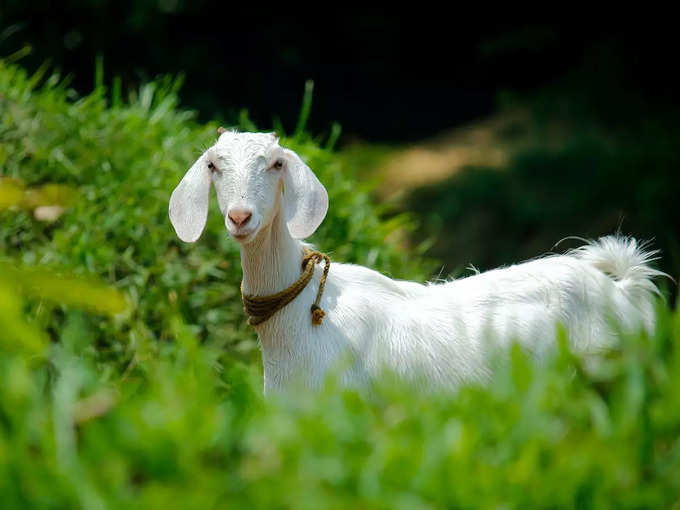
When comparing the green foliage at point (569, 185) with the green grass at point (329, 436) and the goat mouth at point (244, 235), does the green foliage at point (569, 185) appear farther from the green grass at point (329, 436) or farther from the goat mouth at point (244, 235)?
the green grass at point (329, 436)

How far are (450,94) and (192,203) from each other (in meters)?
9.95

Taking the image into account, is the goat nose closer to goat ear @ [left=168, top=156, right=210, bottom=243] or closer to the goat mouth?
the goat mouth

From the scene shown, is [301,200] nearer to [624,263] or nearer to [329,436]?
[624,263]

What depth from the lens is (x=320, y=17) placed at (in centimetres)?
1145

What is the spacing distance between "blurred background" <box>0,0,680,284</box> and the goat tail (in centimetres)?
483

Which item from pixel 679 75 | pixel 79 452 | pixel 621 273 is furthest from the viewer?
pixel 679 75

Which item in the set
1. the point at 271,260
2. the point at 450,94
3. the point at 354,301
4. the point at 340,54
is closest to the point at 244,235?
the point at 271,260

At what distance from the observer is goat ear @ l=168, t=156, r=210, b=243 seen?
2.98 m

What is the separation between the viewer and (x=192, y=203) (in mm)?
3010

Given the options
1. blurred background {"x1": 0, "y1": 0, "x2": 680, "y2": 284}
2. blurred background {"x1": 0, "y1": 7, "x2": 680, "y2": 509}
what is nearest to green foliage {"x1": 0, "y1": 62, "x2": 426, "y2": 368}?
blurred background {"x1": 0, "y1": 7, "x2": 680, "y2": 509}

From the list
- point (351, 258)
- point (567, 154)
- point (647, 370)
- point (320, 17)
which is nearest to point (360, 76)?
point (320, 17)

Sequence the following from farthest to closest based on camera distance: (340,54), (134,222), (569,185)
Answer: (340,54) → (569,185) → (134,222)

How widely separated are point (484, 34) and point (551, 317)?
8.88 meters

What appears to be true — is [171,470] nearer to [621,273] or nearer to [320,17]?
[621,273]
